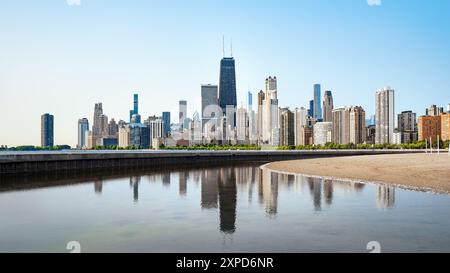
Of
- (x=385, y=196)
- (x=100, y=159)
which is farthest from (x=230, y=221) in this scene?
(x=100, y=159)

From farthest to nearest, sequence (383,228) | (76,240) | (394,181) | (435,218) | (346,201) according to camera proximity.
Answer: (394,181) → (346,201) → (435,218) → (383,228) → (76,240)

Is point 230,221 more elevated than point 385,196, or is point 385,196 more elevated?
point 230,221

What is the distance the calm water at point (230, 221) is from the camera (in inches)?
675

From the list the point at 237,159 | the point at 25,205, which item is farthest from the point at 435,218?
the point at 237,159

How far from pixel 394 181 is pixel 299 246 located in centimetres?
3015

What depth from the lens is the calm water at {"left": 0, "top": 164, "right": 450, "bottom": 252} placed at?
1716 centimetres

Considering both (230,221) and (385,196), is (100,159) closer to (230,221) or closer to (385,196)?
(385,196)

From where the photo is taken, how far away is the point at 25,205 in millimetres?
30016

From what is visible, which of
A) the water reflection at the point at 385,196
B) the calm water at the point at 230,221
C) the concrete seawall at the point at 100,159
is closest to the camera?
the calm water at the point at 230,221

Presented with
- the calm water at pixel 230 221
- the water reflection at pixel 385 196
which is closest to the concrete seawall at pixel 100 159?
the calm water at pixel 230 221

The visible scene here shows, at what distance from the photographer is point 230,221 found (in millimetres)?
22500

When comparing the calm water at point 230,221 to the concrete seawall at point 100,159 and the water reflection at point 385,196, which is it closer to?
the water reflection at point 385,196

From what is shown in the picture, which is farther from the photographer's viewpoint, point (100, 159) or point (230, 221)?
point (100, 159)
